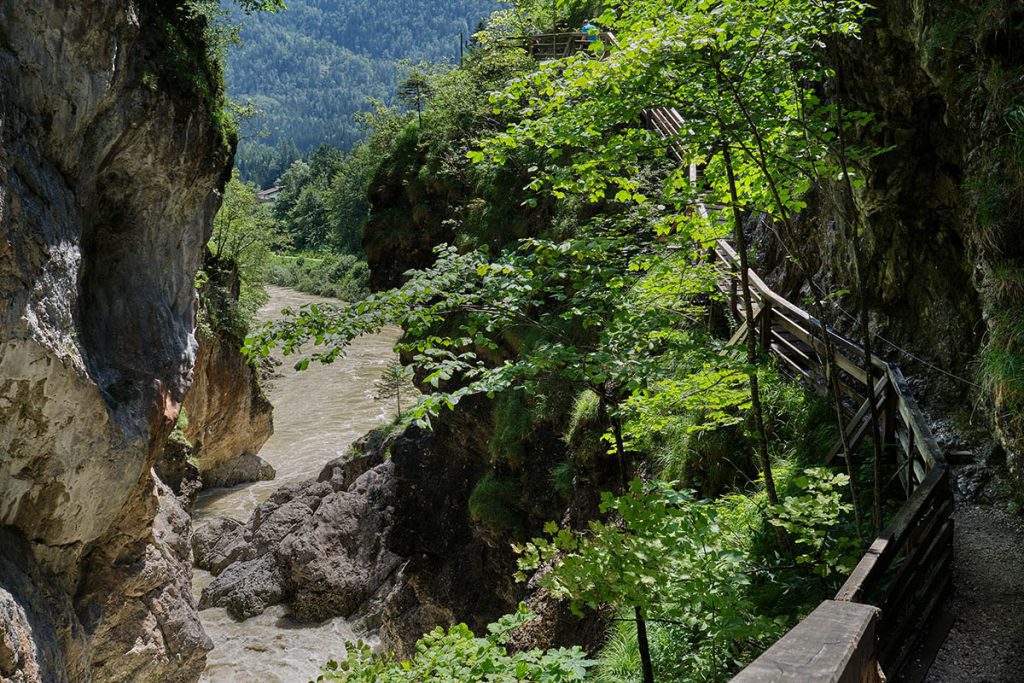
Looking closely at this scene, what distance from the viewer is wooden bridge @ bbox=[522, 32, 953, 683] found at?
2049 millimetres

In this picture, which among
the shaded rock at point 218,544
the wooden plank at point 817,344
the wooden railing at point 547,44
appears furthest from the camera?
the wooden railing at point 547,44

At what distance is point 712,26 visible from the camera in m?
4.27

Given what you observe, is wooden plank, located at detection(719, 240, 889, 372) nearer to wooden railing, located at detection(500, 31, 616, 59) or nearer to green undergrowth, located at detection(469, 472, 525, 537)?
green undergrowth, located at detection(469, 472, 525, 537)

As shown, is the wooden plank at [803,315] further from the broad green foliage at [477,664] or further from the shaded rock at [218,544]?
the shaded rock at [218,544]

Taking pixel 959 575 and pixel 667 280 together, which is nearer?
pixel 959 575

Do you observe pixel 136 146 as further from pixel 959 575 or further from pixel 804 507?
pixel 959 575

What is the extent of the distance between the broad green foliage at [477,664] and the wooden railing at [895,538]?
5.96 ft

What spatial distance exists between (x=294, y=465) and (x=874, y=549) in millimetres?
26835

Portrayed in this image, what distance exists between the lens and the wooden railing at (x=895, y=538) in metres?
2.99

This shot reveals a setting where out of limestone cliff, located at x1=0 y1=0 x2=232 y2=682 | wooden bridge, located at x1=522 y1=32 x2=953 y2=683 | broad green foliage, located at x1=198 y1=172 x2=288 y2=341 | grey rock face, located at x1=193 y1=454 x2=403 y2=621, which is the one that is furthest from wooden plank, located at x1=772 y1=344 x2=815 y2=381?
broad green foliage, located at x1=198 y1=172 x2=288 y2=341

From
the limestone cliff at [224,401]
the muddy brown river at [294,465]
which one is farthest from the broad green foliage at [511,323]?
the limestone cliff at [224,401]

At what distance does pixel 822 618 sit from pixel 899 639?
2.11 meters

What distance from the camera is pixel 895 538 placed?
155 inches

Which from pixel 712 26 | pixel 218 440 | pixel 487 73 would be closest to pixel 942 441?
pixel 712 26
